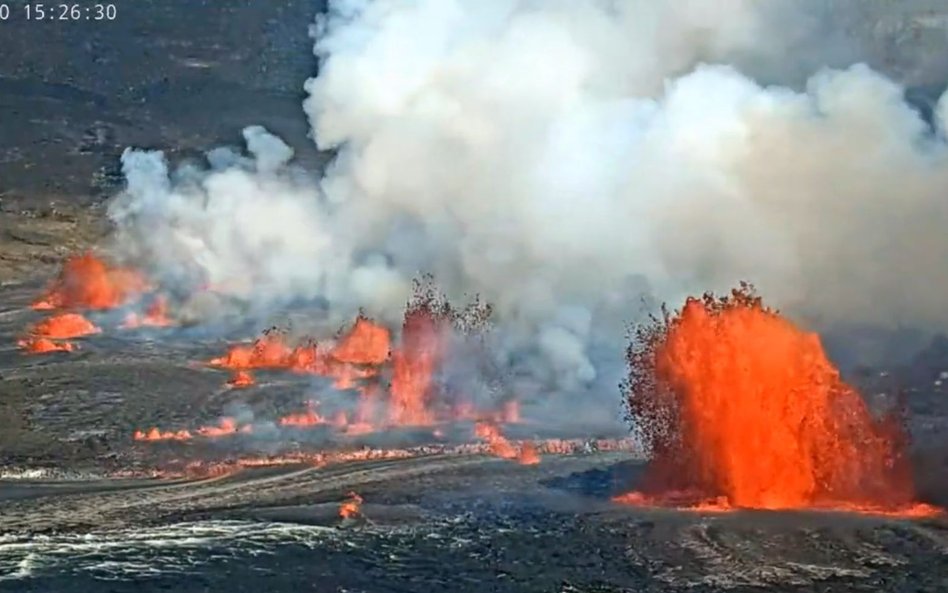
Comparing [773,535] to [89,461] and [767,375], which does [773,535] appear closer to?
[767,375]

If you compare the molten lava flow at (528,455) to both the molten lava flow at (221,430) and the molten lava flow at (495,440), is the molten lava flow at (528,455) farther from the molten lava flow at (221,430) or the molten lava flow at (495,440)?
the molten lava flow at (221,430)

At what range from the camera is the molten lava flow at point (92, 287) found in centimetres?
5094

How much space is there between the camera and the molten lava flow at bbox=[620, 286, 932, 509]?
2700 cm

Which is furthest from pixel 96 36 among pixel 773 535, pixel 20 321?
pixel 773 535

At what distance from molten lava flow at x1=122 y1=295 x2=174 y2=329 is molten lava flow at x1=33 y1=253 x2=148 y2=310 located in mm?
1945

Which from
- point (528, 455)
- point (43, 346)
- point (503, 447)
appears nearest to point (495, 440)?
point (503, 447)

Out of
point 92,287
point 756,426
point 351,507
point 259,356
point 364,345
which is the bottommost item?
point 351,507

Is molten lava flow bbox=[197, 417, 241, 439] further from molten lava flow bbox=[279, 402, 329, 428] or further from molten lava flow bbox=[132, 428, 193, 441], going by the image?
molten lava flow bbox=[279, 402, 329, 428]

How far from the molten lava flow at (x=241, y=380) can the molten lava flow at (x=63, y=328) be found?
829 cm

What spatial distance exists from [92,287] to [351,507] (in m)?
29.0

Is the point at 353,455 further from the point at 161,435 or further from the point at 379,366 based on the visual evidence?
the point at 379,366

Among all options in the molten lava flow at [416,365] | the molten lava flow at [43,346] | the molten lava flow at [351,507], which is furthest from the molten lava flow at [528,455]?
the molten lava flow at [43,346]

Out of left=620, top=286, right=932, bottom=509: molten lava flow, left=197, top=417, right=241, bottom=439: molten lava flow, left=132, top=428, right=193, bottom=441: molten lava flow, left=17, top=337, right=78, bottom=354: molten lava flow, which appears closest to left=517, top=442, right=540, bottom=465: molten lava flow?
left=620, top=286, right=932, bottom=509: molten lava flow

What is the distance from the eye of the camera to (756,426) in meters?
28.6
